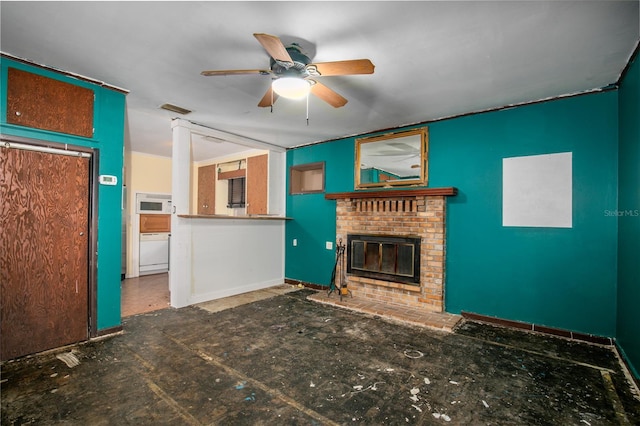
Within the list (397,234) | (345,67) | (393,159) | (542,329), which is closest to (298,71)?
(345,67)

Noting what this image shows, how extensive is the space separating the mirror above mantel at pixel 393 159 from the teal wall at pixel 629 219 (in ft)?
A: 6.45

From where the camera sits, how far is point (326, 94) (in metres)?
2.68

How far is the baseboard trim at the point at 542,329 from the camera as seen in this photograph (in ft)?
9.96

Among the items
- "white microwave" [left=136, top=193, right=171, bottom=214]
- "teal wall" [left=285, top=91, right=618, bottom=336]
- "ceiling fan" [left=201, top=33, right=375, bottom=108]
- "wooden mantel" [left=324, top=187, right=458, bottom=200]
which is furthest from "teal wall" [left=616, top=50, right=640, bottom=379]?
"white microwave" [left=136, top=193, right=171, bottom=214]

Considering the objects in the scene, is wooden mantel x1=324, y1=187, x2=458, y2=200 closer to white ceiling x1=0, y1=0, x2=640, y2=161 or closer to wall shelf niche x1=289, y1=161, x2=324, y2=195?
wall shelf niche x1=289, y1=161, x2=324, y2=195

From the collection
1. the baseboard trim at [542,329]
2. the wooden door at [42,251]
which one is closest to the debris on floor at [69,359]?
the wooden door at [42,251]

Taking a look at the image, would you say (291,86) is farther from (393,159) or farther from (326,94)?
(393,159)

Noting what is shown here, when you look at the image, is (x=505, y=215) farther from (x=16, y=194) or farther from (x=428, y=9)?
(x=16, y=194)

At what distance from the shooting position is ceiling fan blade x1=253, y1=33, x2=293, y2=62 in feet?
5.83

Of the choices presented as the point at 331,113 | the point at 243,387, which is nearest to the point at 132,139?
the point at 331,113

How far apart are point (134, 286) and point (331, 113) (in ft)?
15.3

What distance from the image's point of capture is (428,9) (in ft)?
6.35

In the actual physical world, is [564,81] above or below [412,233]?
above

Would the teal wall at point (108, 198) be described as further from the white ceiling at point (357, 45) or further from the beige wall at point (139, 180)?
the beige wall at point (139, 180)
